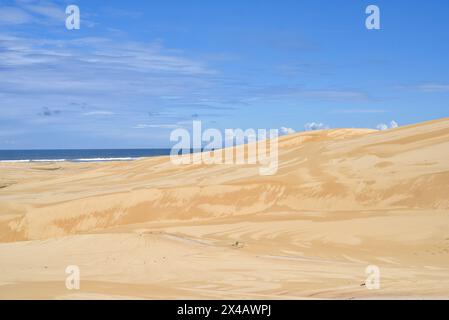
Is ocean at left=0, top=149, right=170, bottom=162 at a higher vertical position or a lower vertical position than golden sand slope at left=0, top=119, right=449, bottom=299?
higher

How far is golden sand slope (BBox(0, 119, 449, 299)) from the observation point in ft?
24.9

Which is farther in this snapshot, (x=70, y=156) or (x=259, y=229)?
(x=70, y=156)

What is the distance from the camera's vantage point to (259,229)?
12719 millimetres

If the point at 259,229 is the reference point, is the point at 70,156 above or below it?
above

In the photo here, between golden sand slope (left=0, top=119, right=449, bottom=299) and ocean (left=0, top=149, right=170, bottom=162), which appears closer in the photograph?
golden sand slope (left=0, top=119, right=449, bottom=299)

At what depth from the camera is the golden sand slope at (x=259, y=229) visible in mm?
7602

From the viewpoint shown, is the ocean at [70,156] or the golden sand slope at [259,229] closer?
the golden sand slope at [259,229]

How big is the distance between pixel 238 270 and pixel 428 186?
24.1ft

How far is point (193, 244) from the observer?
35.4ft

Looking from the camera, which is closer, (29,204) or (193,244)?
(193,244)

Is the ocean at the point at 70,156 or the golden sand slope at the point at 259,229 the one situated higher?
the ocean at the point at 70,156

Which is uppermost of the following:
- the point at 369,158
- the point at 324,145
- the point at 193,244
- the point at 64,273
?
the point at 324,145
